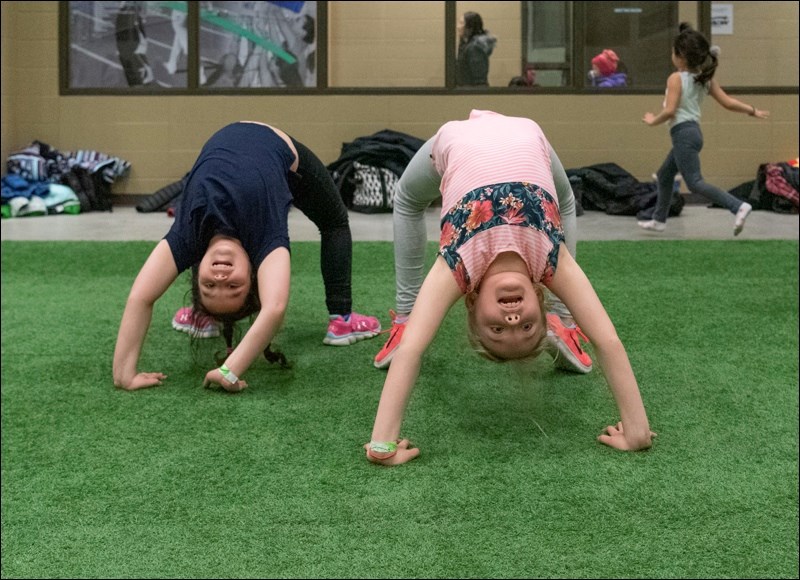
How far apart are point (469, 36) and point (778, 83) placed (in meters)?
6.82

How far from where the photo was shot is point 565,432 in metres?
1.98

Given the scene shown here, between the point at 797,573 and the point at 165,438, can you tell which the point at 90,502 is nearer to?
the point at 165,438

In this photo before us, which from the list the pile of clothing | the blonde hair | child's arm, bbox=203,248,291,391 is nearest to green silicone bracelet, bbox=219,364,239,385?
child's arm, bbox=203,248,291,391

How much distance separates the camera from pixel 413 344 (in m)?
1.20

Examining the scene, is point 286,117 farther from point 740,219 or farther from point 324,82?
point 740,219

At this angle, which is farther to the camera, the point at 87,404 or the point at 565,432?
the point at 87,404

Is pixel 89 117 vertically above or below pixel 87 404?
above

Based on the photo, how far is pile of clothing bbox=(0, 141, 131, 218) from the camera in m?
6.72

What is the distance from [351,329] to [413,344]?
129 cm

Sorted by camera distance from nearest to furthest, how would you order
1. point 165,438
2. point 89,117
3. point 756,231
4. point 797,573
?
point 797,573, point 165,438, point 756,231, point 89,117

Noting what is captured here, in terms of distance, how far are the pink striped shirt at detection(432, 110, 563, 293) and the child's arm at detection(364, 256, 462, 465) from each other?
10 cm

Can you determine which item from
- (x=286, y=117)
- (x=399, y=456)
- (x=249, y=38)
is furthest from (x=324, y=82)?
(x=399, y=456)

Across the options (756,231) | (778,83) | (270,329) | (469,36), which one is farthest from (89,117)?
(469,36)

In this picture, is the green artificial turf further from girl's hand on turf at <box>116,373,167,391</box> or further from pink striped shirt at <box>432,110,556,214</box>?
pink striped shirt at <box>432,110,556,214</box>
